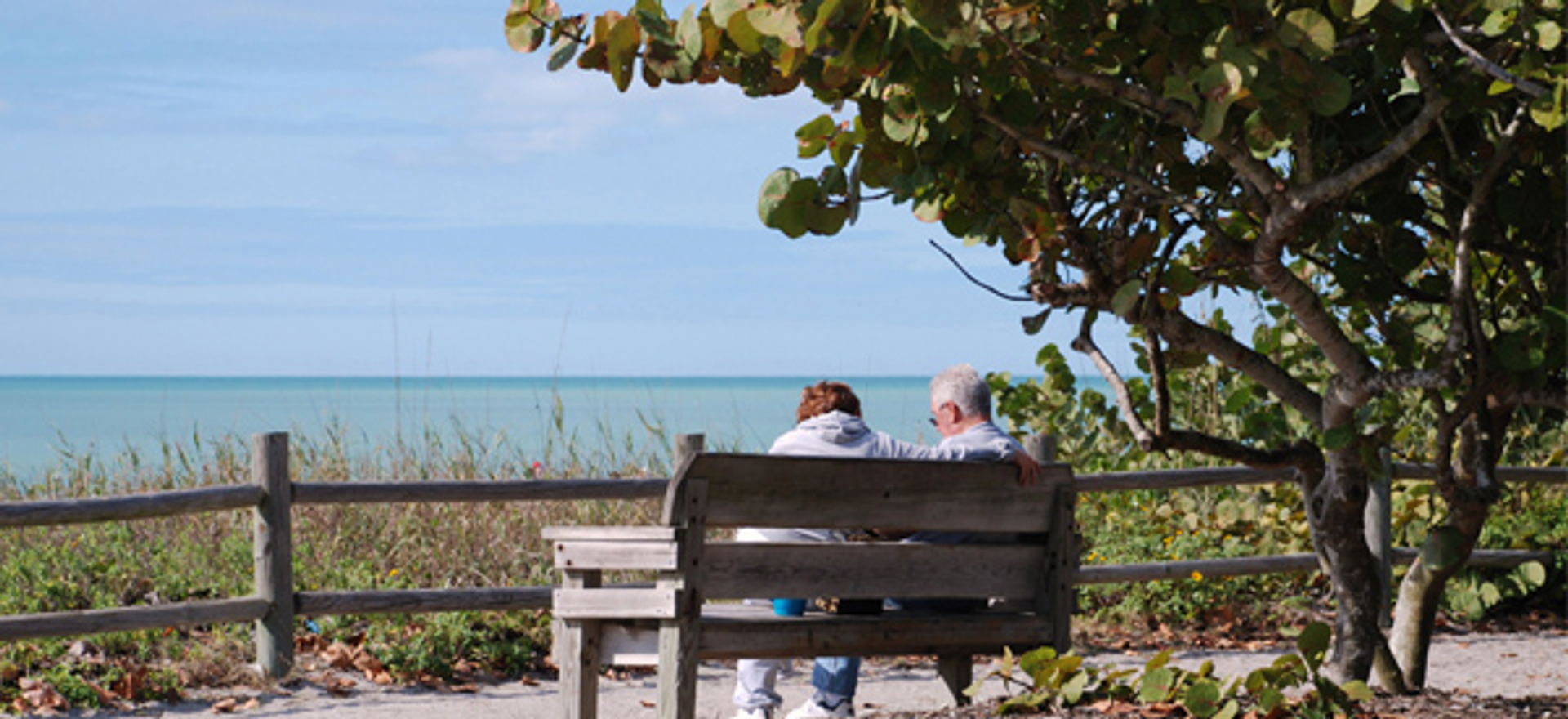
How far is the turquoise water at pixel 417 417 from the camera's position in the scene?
33.7 ft

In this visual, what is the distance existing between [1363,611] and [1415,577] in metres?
0.57

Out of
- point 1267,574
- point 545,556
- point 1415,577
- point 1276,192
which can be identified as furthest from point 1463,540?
point 545,556

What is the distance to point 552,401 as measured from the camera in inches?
385

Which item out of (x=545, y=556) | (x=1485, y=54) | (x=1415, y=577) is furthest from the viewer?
(x=545, y=556)

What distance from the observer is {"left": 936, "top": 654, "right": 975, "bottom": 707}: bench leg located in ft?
17.6

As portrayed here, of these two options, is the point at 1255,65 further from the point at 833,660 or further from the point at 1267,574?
the point at 1267,574

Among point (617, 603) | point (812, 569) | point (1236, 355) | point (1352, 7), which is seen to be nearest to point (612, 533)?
point (617, 603)

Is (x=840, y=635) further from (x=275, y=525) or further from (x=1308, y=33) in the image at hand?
(x=275, y=525)

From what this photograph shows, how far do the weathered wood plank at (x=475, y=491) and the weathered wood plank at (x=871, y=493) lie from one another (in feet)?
9.77

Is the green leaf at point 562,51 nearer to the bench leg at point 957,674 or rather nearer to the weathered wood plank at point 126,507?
the bench leg at point 957,674

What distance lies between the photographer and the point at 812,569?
15.9 feet

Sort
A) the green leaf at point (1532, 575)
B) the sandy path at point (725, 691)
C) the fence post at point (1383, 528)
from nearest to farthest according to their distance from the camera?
the sandy path at point (725, 691) < the fence post at point (1383, 528) < the green leaf at point (1532, 575)

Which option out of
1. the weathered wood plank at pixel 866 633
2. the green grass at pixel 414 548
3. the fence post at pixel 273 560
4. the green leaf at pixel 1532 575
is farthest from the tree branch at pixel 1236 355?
the green leaf at pixel 1532 575

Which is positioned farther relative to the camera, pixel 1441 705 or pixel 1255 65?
pixel 1441 705
